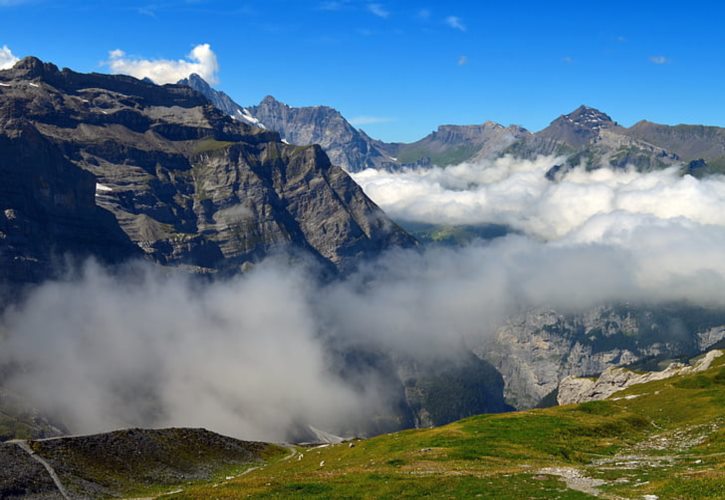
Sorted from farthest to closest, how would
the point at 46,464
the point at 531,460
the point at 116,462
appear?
the point at 116,462 < the point at 46,464 < the point at 531,460

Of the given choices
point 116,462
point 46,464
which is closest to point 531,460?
point 116,462

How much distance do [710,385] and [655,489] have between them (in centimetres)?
11700

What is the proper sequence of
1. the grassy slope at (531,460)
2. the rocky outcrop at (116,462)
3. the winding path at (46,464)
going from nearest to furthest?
the grassy slope at (531,460)
the winding path at (46,464)
the rocky outcrop at (116,462)

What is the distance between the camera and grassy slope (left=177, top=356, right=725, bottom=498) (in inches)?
2131

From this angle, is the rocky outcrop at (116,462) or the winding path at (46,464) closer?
the winding path at (46,464)

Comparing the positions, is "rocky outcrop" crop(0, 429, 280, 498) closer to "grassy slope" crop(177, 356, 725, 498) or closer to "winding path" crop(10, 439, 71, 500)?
"winding path" crop(10, 439, 71, 500)

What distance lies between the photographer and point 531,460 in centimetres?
7300

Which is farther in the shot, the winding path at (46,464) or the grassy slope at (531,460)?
the winding path at (46,464)

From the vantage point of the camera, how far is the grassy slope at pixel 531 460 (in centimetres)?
5412

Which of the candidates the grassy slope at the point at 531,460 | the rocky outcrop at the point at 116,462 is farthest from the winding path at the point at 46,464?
the grassy slope at the point at 531,460

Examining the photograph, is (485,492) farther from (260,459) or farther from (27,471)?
(260,459)

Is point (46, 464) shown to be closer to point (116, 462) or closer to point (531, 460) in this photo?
point (116, 462)

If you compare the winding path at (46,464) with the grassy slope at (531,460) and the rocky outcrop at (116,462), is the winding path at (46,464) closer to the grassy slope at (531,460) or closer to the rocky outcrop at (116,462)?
the rocky outcrop at (116,462)

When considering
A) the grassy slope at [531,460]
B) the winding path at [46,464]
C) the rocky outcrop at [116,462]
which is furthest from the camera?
the rocky outcrop at [116,462]
